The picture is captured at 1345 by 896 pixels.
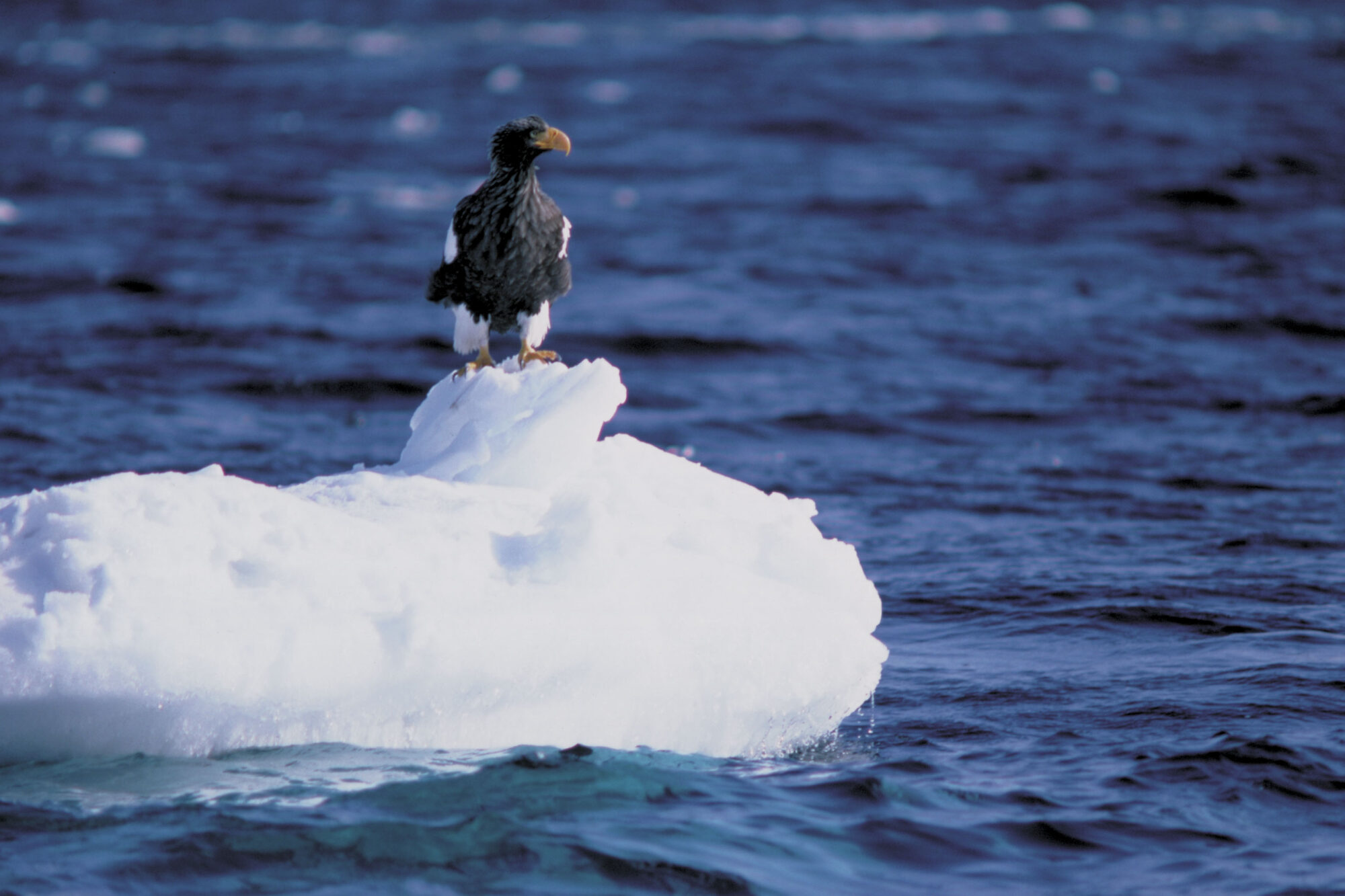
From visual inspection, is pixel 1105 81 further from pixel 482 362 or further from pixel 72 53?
pixel 482 362

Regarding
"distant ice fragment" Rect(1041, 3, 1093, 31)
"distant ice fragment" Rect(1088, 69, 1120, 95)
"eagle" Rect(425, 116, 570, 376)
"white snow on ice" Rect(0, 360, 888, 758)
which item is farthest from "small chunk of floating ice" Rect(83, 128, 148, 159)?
"distant ice fragment" Rect(1041, 3, 1093, 31)

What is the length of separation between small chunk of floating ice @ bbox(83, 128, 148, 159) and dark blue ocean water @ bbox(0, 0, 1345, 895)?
12 cm

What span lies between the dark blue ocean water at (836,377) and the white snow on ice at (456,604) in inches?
6.3

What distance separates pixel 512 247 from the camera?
662 centimetres

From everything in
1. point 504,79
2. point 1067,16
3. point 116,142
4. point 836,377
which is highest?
point 1067,16

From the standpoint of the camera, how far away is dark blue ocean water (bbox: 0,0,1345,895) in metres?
4.81

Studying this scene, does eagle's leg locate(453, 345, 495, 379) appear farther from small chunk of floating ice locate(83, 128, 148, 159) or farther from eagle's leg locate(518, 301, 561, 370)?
small chunk of floating ice locate(83, 128, 148, 159)

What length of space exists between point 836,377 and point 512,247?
241 inches

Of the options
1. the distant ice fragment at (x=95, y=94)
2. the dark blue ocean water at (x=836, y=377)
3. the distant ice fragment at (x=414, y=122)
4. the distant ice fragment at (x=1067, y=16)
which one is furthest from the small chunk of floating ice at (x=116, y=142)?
the distant ice fragment at (x=1067, y=16)

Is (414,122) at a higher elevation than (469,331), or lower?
higher

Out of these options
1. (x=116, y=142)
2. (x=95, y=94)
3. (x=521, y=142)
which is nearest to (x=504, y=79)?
(x=95, y=94)

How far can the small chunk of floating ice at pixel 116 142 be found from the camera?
20328 mm

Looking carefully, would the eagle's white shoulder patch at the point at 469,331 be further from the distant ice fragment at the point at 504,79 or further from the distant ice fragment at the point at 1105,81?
the distant ice fragment at the point at 1105,81

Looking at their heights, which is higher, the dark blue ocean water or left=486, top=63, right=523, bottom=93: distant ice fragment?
left=486, top=63, right=523, bottom=93: distant ice fragment
